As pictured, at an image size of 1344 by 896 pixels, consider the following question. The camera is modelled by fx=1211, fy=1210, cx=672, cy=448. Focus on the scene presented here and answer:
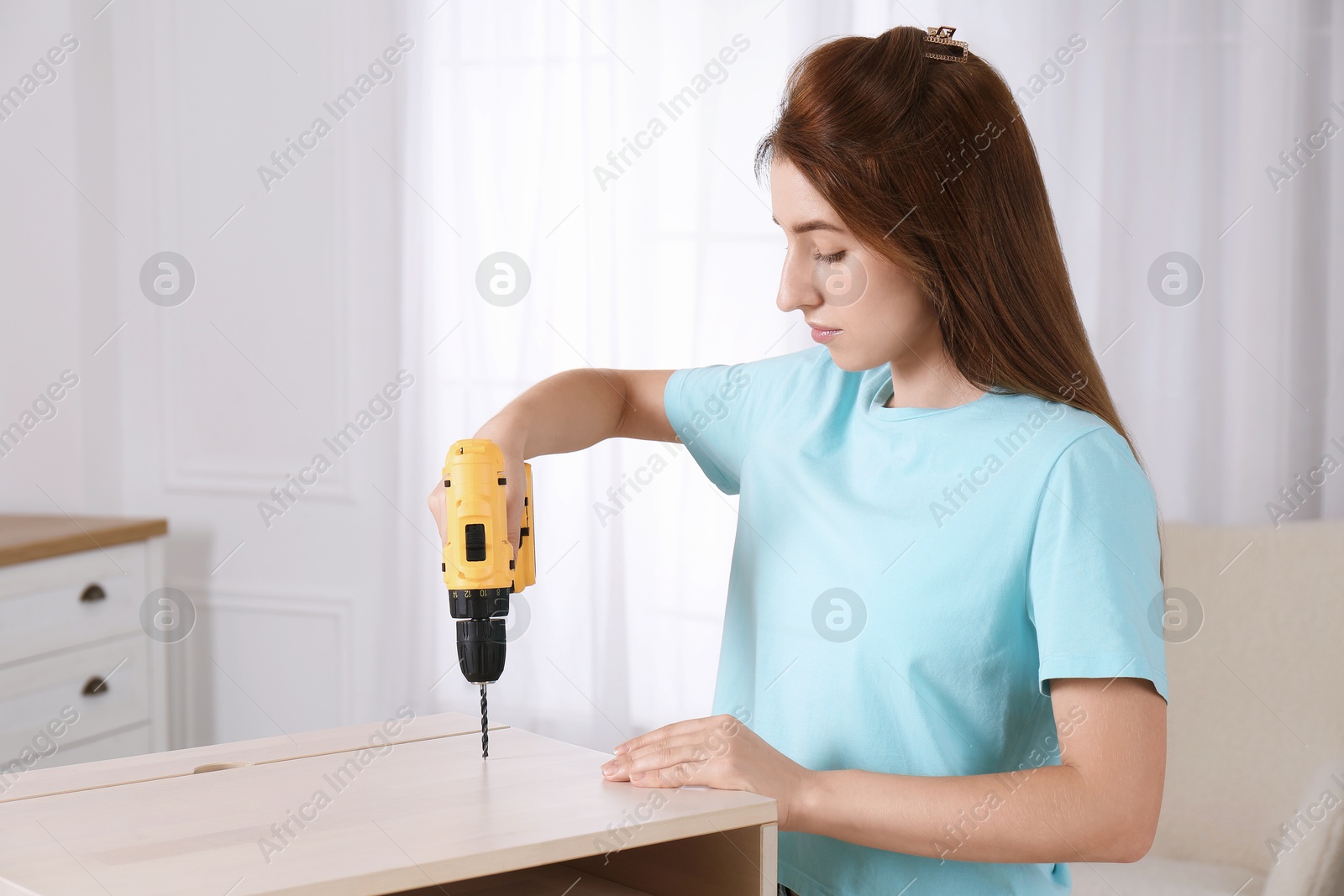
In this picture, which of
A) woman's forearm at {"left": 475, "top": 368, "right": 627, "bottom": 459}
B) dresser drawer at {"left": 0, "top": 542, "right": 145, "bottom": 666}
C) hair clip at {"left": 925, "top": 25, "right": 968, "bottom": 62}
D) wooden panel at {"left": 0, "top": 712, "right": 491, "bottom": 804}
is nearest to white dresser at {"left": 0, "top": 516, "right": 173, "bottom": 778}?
dresser drawer at {"left": 0, "top": 542, "right": 145, "bottom": 666}

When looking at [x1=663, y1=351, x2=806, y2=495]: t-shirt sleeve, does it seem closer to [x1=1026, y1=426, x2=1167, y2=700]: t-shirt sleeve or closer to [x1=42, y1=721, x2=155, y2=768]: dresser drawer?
[x1=1026, y1=426, x2=1167, y2=700]: t-shirt sleeve

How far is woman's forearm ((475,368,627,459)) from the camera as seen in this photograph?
1414 millimetres

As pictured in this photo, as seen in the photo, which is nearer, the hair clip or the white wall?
the hair clip

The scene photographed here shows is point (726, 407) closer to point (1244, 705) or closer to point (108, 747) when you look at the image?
point (1244, 705)

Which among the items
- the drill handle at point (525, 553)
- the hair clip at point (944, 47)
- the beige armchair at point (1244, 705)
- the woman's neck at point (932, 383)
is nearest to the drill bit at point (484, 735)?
the drill handle at point (525, 553)

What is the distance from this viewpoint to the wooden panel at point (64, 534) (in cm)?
271

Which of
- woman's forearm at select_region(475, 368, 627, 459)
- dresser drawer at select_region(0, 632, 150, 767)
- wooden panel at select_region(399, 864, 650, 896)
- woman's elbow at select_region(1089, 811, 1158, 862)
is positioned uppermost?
woman's forearm at select_region(475, 368, 627, 459)

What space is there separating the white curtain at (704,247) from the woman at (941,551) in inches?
47.6

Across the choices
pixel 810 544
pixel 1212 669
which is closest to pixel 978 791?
pixel 810 544

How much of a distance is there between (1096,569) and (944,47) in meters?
0.55

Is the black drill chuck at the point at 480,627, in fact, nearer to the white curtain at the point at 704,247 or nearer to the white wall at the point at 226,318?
the white curtain at the point at 704,247

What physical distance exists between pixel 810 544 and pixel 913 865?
34 centimetres

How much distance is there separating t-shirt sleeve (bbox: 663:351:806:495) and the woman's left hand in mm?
462

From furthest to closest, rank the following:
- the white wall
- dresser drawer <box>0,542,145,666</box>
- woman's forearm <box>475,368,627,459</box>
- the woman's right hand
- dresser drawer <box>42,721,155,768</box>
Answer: the white wall, dresser drawer <box>42,721,155,768</box>, dresser drawer <box>0,542,145,666</box>, woman's forearm <box>475,368,627,459</box>, the woman's right hand
